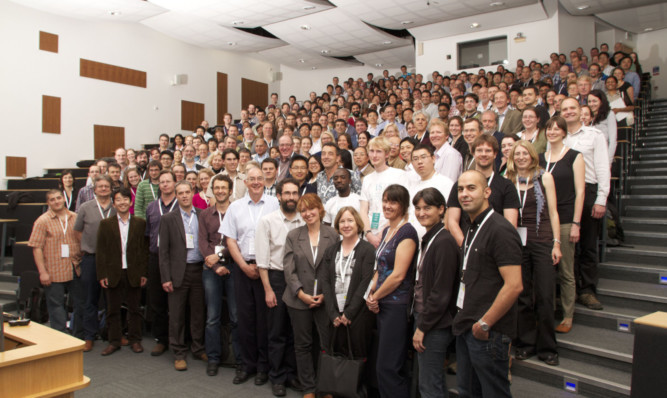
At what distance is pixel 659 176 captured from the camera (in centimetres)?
534

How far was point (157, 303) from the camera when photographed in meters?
4.30

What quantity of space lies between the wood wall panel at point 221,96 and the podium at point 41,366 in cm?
1306

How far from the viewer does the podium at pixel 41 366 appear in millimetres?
2078

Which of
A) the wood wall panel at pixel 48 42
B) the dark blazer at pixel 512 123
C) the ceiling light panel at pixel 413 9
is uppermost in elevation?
the ceiling light panel at pixel 413 9

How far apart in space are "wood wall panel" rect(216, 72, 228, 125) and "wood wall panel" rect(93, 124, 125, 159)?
11.7 feet

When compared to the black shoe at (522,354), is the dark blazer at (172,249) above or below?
above

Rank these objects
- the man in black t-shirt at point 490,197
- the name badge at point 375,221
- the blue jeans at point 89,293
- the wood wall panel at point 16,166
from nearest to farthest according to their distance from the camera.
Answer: the man in black t-shirt at point 490,197, the name badge at point 375,221, the blue jeans at point 89,293, the wood wall panel at point 16,166

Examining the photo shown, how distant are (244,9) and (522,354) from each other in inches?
393

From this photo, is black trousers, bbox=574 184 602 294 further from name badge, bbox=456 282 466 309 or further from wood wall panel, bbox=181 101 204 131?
wood wall panel, bbox=181 101 204 131

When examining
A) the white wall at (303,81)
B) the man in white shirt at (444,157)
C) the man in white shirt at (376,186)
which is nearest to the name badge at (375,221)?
the man in white shirt at (376,186)

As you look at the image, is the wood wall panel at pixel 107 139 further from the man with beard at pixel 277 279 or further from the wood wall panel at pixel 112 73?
the man with beard at pixel 277 279

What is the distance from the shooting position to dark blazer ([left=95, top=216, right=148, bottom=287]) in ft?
13.6

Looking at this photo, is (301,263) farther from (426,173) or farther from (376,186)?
(426,173)

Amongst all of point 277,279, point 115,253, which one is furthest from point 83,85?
point 277,279
